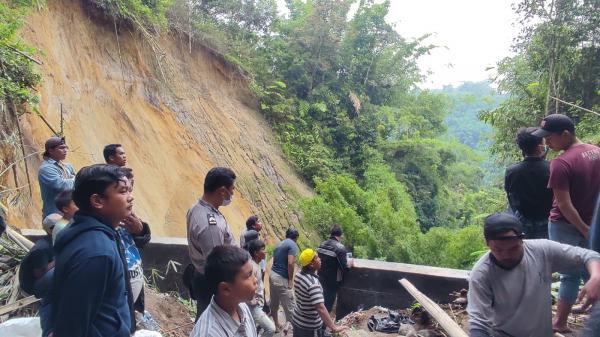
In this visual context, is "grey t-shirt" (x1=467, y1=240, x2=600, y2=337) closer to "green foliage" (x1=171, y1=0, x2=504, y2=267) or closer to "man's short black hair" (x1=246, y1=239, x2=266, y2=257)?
"man's short black hair" (x1=246, y1=239, x2=266, y2=257)

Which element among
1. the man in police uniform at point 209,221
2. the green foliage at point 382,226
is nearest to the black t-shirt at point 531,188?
the man in police uniform at point 209,221

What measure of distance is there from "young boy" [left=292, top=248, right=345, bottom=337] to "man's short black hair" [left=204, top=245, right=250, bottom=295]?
2.51 m

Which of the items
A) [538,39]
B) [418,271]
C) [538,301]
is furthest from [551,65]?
[538,301]

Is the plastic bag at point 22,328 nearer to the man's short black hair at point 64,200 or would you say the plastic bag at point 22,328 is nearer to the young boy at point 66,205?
the young boy at point 66,205

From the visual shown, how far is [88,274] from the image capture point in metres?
2.05

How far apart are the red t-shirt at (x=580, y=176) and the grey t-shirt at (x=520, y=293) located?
3.17 feet

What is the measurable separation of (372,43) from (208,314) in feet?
69.9

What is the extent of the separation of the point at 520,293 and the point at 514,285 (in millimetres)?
59

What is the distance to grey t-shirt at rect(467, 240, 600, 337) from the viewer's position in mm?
2779

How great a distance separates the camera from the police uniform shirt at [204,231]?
3.55 meters

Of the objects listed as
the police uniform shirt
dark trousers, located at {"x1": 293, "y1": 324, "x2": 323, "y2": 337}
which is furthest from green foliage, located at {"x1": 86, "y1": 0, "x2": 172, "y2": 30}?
the police uniform shirt

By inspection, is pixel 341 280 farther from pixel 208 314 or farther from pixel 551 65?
pixel 551 65

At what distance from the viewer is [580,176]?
3672mm

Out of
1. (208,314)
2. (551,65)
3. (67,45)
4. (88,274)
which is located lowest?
(208,314)
